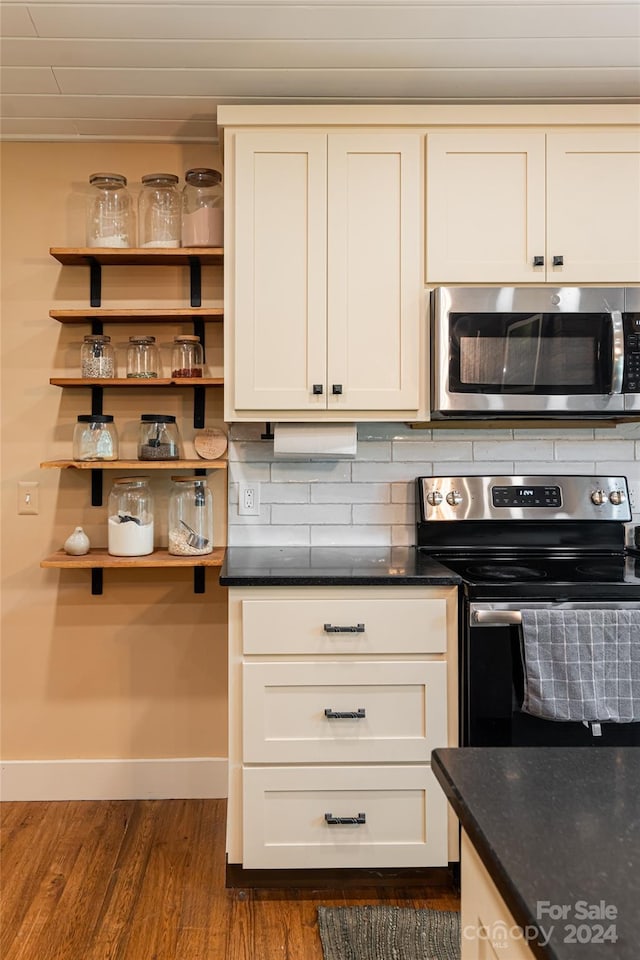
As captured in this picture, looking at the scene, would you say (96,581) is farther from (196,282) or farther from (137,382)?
(196,282)

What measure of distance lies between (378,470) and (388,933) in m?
1.42

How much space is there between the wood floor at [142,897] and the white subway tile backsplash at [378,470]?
103cm

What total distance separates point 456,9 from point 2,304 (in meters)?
1.77

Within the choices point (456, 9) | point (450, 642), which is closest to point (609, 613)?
point (450, 642)

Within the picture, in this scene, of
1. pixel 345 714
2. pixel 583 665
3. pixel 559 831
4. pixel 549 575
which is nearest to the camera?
pixel 559 831

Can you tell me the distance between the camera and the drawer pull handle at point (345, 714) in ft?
6.29

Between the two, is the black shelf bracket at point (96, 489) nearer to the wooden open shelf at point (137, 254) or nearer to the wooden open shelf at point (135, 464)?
the wooden open shelf at point (135, 464)

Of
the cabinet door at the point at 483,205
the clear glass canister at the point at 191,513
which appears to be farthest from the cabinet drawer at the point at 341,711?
the cabinet door at the point at 483,205

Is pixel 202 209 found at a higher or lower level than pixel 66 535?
higher

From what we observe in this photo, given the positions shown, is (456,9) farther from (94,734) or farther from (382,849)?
(94,734)

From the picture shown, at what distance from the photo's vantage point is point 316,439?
2270 millimetres

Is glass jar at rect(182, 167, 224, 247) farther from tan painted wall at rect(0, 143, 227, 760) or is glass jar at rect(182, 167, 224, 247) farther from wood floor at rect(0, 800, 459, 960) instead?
wood floor at rect(0, 800, 459, 960)

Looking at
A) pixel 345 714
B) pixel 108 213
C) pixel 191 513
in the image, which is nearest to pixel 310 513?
pixel 191 513

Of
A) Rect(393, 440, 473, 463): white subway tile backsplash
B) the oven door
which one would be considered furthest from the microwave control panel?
the oven door
